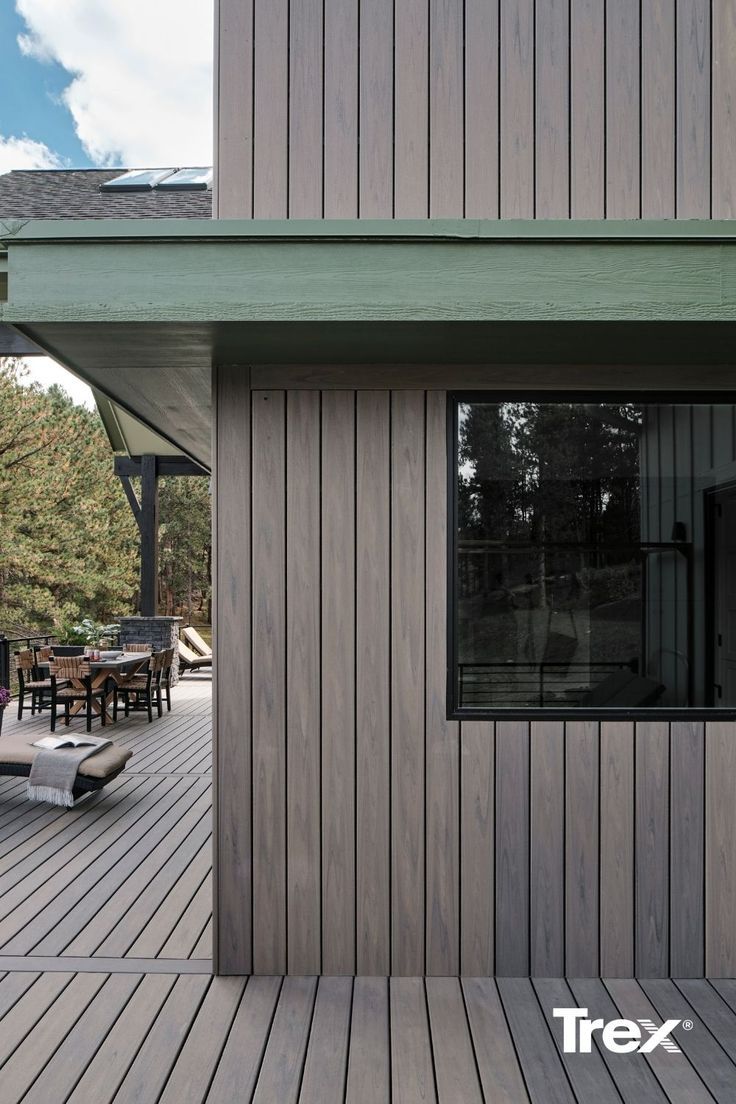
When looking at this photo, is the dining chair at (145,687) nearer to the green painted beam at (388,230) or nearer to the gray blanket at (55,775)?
the gray blanket at (55,775)

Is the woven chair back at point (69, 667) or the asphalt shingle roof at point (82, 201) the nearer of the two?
the woven chair back at point (69, 667)

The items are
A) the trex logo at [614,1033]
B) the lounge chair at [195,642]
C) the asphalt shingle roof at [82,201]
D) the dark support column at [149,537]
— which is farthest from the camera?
the lounge chair at [195,642]

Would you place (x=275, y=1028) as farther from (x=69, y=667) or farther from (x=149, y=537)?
(x=149, y=537)

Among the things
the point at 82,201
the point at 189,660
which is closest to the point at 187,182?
the point at 82,201

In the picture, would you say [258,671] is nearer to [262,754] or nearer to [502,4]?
[262,754]

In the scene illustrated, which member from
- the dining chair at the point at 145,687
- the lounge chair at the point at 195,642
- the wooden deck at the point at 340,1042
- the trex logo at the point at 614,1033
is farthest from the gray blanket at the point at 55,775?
the lounge chair at the point at 195,642

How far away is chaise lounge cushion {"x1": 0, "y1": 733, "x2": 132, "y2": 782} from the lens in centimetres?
478

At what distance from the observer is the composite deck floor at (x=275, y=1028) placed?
6.88 ft

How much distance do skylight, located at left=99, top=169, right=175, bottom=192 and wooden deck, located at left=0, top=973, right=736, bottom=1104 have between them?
9254 millimetres

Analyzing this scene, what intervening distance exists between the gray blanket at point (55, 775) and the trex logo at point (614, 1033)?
3.56 meters

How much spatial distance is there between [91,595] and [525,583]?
56.8ft

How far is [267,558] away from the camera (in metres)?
2.73

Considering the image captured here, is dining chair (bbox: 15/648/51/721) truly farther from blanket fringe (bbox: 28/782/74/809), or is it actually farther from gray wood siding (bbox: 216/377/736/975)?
gray wood siding (bbox: 216/377/736/975)

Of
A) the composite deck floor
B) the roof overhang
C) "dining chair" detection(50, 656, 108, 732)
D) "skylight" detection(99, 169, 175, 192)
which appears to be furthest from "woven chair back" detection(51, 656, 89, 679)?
"skylight" detection(99, 169, 175, 192)
